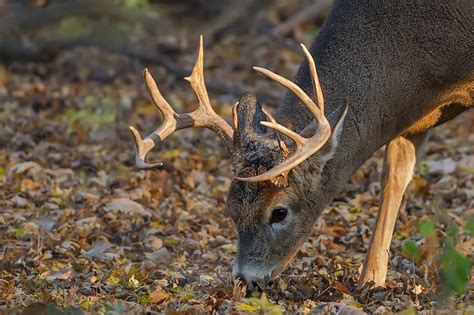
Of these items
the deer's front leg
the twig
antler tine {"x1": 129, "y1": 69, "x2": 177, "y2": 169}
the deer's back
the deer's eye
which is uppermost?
the deer's back

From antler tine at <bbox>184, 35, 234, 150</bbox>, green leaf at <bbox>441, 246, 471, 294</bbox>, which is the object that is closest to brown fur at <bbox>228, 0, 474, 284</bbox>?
antler tine at <bbox>184, 35, 234, 150</bbox>

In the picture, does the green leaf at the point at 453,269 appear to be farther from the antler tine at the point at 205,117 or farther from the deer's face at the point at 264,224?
the antler tine at the point at 205,117

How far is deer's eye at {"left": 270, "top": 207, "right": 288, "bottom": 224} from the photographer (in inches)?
263

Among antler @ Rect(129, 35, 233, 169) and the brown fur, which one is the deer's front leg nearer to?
the brown fur

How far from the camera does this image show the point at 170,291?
21.7 ft

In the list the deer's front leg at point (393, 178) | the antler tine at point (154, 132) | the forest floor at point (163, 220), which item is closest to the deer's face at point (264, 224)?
the forest floor at point (163, 220)

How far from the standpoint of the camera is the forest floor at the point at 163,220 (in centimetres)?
629

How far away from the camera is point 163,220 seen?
8734 mm

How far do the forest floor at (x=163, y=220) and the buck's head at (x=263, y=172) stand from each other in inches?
9.1

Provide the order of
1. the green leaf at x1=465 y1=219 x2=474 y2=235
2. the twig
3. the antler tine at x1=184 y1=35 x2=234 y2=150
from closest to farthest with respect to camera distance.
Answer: the green leaf at x1=465 y1=219 x2=474 y2=235 → the antler tine at x1=184 y1=35 x2=234 y2=150 → the twig

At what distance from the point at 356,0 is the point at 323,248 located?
2.00 metres

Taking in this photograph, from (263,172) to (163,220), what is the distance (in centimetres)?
242

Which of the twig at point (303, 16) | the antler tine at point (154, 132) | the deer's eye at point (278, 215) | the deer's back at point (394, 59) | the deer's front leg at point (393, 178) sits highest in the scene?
the deer's back at point (394, 59)

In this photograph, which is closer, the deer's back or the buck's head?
the buck's head
